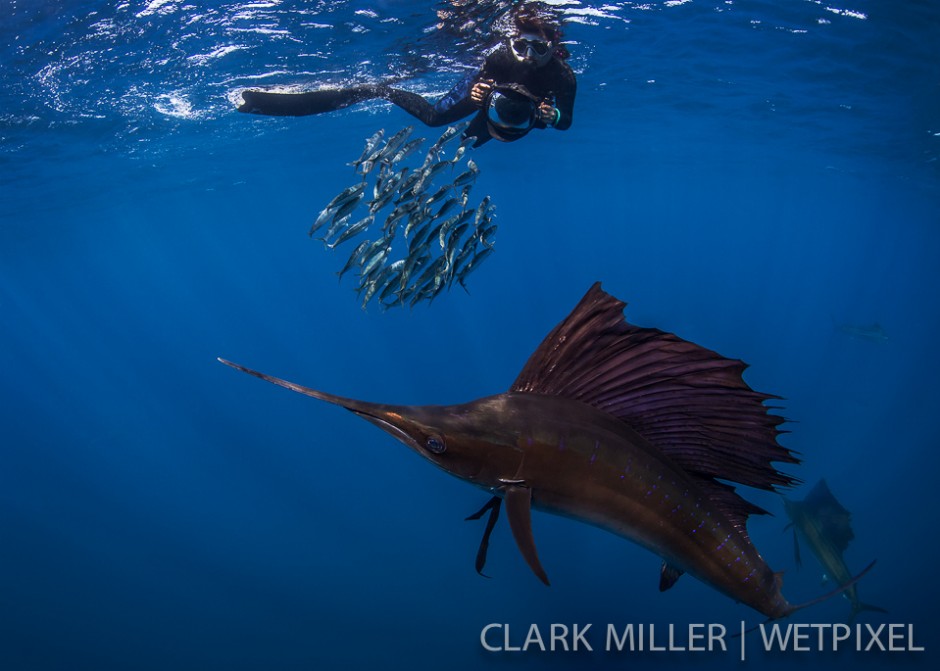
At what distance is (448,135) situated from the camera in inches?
230

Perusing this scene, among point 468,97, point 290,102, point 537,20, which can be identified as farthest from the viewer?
point 537,20

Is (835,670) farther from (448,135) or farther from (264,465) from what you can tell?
(264,465)

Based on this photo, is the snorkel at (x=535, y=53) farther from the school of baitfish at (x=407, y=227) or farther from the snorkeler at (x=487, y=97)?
the school of baitfish at (x=407, y=227)

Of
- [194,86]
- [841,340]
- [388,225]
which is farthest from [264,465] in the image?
[841,340]

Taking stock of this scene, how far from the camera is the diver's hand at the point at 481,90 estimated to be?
6.71m

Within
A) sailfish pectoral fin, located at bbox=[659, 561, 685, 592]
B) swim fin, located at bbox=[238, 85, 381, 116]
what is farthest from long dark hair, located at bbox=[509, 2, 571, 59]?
sailfish pectoral fin, located at bbox=[659, 561, 685, 592]

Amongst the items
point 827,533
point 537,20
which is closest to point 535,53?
point 537,20

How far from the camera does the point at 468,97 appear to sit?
7.12 metres

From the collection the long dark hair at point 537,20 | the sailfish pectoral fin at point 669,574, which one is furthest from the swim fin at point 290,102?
A: the sailfish pectoral fin at point 669,574

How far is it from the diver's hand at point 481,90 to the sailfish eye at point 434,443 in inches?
244

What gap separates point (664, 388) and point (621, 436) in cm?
19

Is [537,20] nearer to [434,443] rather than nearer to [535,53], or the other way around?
[535,53]

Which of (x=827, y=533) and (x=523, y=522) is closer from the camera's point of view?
(x=523, y=522)

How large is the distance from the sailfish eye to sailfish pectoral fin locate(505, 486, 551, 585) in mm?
250
